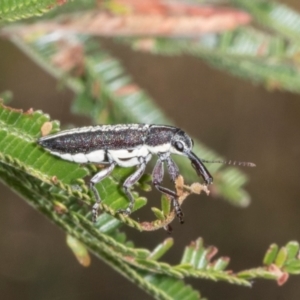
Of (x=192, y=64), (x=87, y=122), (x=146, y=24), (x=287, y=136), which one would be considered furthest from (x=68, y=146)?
Result: (x=287, y=136)

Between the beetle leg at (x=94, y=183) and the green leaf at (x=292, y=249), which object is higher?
the beetle leg at (x=94, y=183)

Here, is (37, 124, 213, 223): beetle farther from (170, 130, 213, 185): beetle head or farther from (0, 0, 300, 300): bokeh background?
(0, 0, 300, 300): bokeh background

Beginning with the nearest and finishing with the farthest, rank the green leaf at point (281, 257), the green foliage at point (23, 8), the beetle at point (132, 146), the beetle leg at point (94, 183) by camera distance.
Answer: the green foliage at point (23, 8) < the beetle leg at point (94, 183) < the green leaf at point (281, 257) < the beetle at point (132, 146)

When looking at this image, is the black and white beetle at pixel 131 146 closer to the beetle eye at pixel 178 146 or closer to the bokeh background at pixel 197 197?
the beetle eye at pixel 178 146

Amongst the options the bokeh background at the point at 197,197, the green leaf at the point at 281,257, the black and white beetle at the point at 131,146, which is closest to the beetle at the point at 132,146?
the black and white beetle at the point at 131,146

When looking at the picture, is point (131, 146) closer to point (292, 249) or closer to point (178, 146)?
point (178, 146)

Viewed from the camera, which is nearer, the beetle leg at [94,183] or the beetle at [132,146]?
the beetle leg at [94,183]

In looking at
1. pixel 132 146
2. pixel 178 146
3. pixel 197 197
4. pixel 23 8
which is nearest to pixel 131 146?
pixel 132 146

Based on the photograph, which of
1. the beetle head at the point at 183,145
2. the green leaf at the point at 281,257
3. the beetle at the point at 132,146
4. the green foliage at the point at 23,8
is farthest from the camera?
the beetle head at the point at 183,145

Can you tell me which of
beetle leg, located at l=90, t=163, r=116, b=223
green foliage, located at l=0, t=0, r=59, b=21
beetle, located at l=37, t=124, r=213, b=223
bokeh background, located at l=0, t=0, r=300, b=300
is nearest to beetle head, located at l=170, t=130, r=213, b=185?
beetle, located at l=37, t=124, r=213, b=223
